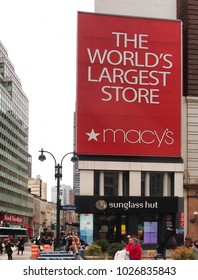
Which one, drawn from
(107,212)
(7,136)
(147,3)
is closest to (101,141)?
(107,212)

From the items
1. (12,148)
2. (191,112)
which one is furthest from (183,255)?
(12,148)

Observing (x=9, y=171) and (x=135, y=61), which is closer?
(x=135, y=61)

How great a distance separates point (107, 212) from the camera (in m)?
47.7

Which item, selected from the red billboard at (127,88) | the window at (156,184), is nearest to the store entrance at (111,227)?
the window at (156,184)

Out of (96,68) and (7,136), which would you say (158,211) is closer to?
(96,68)

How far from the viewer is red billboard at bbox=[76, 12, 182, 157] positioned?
49406 millimetres

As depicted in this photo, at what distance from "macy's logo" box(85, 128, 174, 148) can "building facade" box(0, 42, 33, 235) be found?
220 feet

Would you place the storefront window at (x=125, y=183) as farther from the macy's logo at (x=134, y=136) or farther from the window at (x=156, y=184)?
the macy's logo at (x=134, y=136)

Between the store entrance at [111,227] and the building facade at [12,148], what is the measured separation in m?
65.8

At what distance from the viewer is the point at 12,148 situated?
135000mm

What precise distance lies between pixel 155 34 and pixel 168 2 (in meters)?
6.35

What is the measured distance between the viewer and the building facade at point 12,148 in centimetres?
12319

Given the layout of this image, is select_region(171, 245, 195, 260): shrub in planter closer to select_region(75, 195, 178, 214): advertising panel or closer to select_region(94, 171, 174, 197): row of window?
select_region(75, 195, 178, 214): advertising panel
